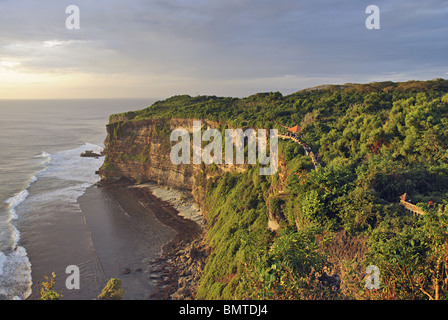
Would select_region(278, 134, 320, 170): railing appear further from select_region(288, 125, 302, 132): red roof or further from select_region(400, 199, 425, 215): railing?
select_region(400, 199, 425, 215): railing

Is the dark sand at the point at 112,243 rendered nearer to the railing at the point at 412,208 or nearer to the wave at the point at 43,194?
the wave at the point at 43,194

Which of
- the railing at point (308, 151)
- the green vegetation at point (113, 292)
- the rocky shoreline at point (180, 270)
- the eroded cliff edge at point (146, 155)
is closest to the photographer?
the green vegetation at point (113, 292)

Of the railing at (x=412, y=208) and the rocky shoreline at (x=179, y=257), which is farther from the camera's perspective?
the rocky shoreline at (x=179, y=257)

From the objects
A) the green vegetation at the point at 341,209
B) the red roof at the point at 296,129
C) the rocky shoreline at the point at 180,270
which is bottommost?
the rocky shoreline at the point at 180,270

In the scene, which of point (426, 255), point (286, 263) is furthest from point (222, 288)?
point (426, 255)

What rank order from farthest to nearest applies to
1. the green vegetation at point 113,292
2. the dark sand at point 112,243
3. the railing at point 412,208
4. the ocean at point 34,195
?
the ocean at point 34,195
the dark sand at point 112,243
the green vegetation at point 113,292
the railing at point 412,208

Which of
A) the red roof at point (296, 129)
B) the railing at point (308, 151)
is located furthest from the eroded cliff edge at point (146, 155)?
the railing at point (308, 151)
